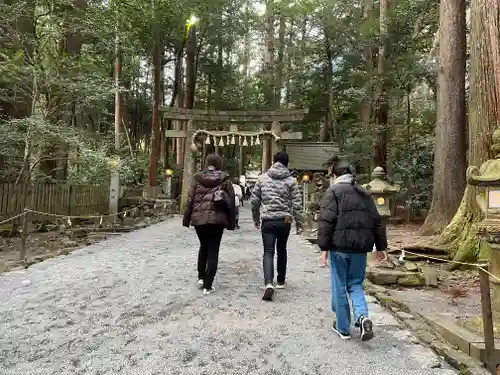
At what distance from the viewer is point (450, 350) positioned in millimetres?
3240

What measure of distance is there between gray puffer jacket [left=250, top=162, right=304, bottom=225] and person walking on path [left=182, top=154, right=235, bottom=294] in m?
0.31

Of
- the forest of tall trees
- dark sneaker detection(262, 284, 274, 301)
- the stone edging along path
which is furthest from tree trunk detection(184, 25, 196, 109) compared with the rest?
the stone edging along path

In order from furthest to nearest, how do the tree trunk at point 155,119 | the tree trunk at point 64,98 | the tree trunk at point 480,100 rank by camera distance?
1. the tree trunk at point 155,119
2. the tree trunk at point 64,98
3. the tree trunk at point 480,100

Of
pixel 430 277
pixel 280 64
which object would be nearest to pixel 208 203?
pixel 430 277

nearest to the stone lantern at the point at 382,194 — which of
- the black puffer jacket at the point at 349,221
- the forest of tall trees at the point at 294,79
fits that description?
the forest of tall trees at the point at 294,79

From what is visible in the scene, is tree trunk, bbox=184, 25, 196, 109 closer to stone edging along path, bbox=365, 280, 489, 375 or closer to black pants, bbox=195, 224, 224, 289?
black pants, bbox=195, 224, 224, 289

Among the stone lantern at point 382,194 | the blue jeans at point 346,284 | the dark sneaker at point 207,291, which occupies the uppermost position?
the stone lantern at point 382,194

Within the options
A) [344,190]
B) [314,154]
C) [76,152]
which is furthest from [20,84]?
[314,154]

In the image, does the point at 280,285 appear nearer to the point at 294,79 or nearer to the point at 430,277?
the point at 430,277

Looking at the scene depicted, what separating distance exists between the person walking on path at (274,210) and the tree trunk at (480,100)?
3.76 meters

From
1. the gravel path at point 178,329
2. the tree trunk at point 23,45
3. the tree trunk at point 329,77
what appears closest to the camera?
the gravel path at point 178,329

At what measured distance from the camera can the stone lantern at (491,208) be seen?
3.32m

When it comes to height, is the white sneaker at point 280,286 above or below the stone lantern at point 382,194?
below

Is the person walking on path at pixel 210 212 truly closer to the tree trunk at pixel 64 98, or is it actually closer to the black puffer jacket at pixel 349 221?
the black puffer jacket at pixel 349 221
